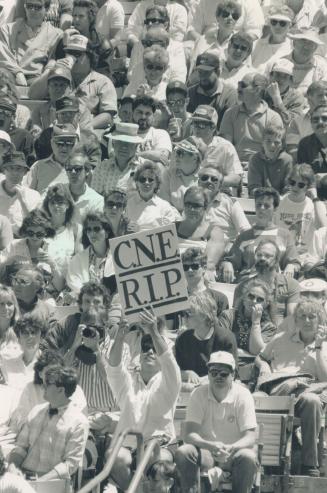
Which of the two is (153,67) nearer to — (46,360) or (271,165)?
(271,165)

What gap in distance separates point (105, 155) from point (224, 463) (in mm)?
6669

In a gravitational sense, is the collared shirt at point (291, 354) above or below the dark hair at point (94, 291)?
below

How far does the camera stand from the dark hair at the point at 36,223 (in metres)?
20.5

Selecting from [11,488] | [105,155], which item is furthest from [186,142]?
[11,488]

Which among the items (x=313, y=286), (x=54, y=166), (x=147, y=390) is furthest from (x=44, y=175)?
(x=147, y=390)

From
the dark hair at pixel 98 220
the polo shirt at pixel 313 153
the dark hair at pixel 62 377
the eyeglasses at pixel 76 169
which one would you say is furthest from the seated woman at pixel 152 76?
the dark hair at pixel 62 377

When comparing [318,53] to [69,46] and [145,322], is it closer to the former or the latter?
[69,46]

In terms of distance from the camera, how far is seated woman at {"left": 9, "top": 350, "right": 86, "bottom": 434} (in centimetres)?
1731

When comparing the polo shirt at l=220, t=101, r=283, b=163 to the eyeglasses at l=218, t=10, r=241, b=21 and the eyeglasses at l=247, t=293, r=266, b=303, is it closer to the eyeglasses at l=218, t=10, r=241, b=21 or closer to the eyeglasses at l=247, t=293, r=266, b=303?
the eyeglasses at l=218, t=10, r=241, b=21

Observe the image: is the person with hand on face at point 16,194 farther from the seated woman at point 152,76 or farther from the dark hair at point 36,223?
the seated woman at point 152,76

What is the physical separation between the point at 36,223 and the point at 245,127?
11.7 ft

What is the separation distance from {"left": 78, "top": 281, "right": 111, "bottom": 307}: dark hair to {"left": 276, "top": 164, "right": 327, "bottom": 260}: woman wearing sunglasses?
3228 mm

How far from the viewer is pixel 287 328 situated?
61.7 feet

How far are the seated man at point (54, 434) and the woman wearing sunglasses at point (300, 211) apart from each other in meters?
5.04
